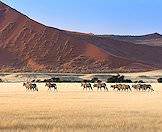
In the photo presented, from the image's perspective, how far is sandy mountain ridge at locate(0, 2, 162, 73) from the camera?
443 ft

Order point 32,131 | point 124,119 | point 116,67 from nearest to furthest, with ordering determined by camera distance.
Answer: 1. point 32,131
2. point 124,119
3. point 116,67

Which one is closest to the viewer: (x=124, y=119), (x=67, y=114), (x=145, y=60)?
(x=124, y=119)

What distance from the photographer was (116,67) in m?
136

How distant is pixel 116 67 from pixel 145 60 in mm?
28600

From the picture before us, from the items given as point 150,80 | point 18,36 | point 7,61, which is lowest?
point 150,80

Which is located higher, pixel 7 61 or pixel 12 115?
pixel 7 61

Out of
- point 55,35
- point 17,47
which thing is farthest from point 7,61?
point 55,35

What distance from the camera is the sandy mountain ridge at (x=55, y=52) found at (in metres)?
135

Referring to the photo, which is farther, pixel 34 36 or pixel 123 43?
pixel 123 43

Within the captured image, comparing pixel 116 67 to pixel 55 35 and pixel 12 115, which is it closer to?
pixel 55 35

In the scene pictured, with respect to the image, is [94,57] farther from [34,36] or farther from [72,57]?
[34,36]

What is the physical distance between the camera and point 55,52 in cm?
14538

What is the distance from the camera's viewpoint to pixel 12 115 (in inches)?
1000

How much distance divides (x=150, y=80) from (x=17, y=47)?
57.1 m
